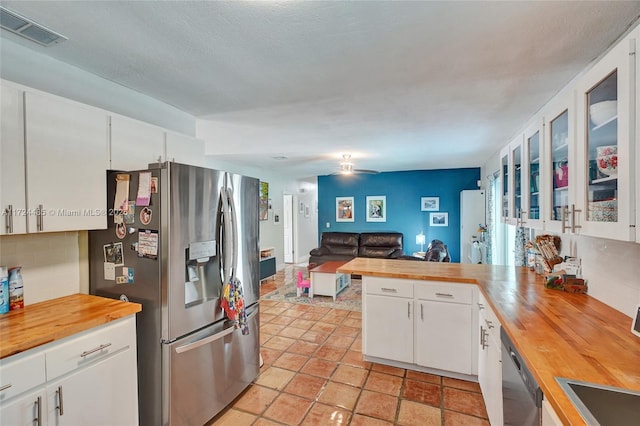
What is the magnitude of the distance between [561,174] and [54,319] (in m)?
2.73

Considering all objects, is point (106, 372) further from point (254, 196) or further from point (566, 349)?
point (566, 349)

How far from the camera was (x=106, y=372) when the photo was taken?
4.90 ft

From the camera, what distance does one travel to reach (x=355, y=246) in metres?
6.95

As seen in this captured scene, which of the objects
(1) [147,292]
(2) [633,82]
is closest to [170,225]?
(1) [147,292]

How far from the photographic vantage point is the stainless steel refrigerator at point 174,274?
1.72m

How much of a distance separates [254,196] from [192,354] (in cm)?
118

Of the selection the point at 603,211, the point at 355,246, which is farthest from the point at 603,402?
the point at 355,246

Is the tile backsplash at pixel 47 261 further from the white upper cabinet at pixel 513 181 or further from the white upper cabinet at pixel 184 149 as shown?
the white upper cabinet at pixel 513 181

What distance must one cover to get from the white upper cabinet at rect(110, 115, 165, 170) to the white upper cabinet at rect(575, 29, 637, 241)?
8.18ft

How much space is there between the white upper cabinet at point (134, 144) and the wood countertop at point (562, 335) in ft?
7.82

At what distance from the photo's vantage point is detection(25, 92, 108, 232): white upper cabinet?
1.48 m

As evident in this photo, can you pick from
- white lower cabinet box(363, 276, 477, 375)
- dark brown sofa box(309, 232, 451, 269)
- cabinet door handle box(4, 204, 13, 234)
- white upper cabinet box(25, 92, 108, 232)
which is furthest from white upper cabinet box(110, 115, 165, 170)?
dark brown sofa box(309, 232, 451, 269)

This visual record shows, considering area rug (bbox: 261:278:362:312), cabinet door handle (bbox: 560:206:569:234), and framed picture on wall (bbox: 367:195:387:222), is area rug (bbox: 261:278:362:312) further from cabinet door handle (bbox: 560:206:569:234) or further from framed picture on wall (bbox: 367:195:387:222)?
cabinet door handle (bbox: 560:206:569:234)

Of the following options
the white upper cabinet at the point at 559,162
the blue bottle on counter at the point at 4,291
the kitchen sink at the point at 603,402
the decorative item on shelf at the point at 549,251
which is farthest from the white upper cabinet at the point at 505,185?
the blue bottle on counter at the point at 4,291
